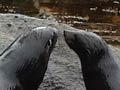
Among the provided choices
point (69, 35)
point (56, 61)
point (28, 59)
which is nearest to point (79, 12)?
point (56, 61)

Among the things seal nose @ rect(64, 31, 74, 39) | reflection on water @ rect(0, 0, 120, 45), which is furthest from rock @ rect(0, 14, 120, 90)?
reflection on water @ rect(0, 0, 120, 45)

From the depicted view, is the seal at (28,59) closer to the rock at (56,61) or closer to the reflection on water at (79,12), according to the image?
the rock at (56,61)

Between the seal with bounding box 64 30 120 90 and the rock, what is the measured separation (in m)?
0.24

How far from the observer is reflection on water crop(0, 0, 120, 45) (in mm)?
4703

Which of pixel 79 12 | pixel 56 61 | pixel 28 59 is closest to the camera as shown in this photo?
pixel 28 59

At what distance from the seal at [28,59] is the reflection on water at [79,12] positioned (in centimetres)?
270

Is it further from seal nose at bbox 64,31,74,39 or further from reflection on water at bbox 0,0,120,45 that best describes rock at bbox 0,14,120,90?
reflection on water at bbox 0,0,120,45

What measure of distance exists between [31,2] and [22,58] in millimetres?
3534

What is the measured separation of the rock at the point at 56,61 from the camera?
2263 mm

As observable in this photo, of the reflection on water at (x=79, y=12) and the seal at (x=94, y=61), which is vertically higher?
the seal at (x=94, y=61)

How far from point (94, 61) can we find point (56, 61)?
1.66 ft

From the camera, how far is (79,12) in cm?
508

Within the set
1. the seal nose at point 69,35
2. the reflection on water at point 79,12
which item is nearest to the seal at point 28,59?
the seal nose at point 69,35

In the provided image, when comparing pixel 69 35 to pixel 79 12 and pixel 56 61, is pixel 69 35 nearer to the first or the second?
pixel 56 61
